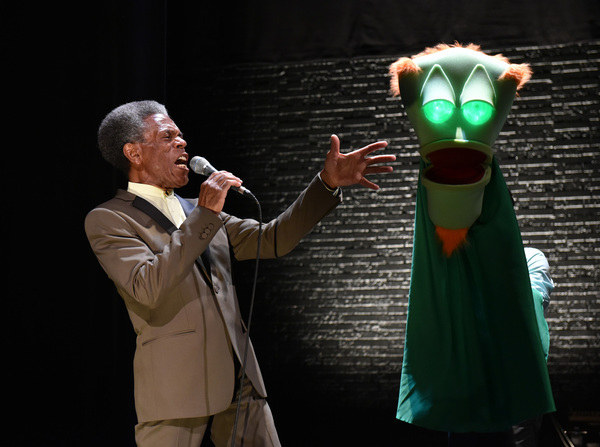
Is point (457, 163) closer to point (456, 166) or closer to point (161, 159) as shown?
point (456, 166)

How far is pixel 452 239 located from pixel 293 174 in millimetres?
2108

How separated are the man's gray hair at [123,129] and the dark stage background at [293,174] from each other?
2.98 ft

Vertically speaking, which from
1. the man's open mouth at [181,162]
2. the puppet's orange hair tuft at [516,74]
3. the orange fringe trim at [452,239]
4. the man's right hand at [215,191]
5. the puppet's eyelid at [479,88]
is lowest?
the orange fringe trim at [452,239]

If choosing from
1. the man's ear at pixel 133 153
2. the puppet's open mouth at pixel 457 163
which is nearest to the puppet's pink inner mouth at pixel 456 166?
the puppet's open mouth at pixel 457 163

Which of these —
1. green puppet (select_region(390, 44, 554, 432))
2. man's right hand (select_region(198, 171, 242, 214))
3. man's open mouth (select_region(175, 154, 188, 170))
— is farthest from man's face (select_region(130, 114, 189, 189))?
green puppet (select_region(390, 44, 554, 432))

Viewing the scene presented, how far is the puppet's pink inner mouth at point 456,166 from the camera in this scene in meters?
1.61

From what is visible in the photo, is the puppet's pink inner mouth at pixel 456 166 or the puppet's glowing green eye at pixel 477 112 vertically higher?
the puppet's glowing green eye at pixel 477 112

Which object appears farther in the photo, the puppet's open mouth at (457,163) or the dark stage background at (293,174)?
the dark stage background at (293,174)

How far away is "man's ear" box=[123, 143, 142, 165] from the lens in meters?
1.93

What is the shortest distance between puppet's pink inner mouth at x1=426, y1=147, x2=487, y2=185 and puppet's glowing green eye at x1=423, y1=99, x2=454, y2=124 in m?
0.08

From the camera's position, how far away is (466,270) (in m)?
1.66

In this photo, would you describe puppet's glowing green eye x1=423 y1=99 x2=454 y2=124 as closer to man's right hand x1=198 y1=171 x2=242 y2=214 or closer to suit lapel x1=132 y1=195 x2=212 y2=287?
man's right hand x1=198 y1=171 x2=242 y2=214

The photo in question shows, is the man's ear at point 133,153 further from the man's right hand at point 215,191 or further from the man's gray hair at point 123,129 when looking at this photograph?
the man's right hand at point 215,191

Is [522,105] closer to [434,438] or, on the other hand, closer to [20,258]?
[434,438]
